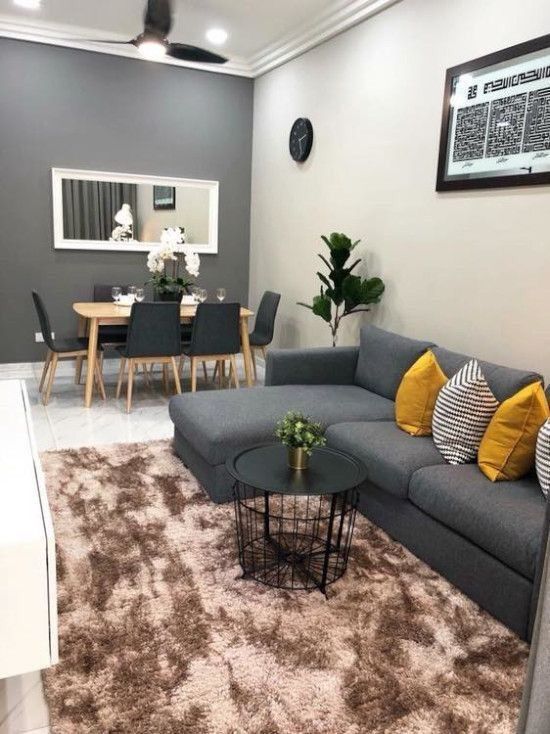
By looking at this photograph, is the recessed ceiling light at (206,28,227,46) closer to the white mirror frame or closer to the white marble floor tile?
the white mirror frame

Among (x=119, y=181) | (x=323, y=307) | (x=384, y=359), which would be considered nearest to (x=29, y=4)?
(x=119, y=181)

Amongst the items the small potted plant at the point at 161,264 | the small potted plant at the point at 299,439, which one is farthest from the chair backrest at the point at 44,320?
the small potted plant at the point at 299,439

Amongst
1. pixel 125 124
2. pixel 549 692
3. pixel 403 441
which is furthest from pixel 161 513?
pixel 125 124

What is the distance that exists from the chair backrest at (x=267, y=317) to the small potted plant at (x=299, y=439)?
10.1 feet

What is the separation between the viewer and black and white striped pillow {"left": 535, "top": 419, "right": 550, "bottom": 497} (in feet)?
7.40

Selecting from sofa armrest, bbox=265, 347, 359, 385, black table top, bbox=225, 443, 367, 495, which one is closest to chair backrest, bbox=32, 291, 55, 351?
sofa armrest, bbox=265, 347, 359, 385

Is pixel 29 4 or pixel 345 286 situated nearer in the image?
pixel 345 286

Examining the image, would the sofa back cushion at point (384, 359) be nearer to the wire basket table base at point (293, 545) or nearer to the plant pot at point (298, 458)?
the wire basket table base at point (293, 545)

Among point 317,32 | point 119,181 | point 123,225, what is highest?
point 317,32

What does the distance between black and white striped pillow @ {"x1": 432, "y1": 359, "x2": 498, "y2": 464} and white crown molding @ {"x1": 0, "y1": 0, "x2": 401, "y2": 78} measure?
2870mm

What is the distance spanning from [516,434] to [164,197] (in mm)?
4544

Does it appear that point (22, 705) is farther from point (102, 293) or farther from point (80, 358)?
point (102, 293)

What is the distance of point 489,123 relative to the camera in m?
3.36

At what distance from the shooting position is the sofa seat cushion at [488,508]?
210 centimetres
